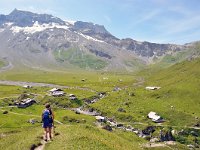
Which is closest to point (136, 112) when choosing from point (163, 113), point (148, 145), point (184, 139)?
point (163, 113)

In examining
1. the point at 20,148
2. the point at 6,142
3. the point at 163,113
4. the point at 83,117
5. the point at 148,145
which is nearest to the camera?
the point at 20,148

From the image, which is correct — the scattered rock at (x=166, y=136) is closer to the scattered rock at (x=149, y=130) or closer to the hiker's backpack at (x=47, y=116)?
the scattered rock at (x=149, y=130)

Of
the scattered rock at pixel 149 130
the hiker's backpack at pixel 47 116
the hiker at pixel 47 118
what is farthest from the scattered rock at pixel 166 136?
the hiker's backpack at pixel 47 116

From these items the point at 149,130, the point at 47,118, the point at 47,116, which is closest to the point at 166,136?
the point at 149,130

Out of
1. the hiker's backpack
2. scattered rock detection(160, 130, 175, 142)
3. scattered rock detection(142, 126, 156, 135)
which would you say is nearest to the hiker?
the hiker's backpack

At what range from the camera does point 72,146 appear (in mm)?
53094

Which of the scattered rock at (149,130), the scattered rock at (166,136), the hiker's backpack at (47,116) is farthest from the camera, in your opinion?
the scattered rock at (149,130)

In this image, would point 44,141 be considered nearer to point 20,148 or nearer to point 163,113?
point 20,148

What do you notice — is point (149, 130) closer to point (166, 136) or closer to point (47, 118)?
point (166, 136)

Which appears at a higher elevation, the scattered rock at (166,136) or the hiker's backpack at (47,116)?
the hiker's backpack at (47,116)

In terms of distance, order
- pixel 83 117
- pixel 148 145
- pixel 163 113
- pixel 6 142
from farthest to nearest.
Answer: pixel 163 113
pixel 83 117
pixel 148 145
pixel 6 142

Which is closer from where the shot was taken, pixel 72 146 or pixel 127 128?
pixel 72 146

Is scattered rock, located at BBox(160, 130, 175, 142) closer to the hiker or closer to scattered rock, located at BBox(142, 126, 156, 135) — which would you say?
scattered rock, located at BBox(142, 126, 156, 135)

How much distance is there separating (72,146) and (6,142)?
594 inches
